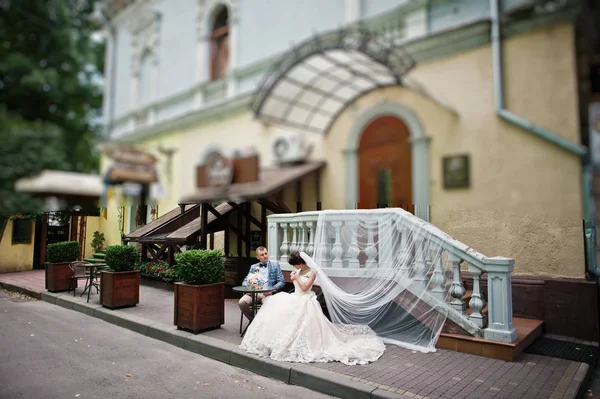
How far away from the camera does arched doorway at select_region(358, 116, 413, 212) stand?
1.13 metres

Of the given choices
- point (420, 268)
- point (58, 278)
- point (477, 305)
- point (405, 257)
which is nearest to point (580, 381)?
point (477, 305)

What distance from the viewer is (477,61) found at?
945 millimetres

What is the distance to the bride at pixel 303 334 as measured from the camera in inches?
137

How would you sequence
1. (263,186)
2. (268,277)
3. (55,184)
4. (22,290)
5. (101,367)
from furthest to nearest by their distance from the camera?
(22,290) → (268,277) → (101,367) → (263,186) → (55,184)

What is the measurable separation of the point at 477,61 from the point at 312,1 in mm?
507

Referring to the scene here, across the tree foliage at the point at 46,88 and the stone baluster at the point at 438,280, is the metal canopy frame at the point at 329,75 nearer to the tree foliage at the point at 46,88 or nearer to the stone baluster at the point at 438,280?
the tree foliage at the point at 46,88

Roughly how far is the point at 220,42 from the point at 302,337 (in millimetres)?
2802

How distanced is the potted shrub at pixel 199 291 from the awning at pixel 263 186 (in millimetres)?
3198

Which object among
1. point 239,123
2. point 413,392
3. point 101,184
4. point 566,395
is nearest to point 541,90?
point 239,123

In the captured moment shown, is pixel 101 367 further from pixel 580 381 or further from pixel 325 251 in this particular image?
pixel 580 381

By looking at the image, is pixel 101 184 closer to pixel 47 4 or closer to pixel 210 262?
pixel 47 4

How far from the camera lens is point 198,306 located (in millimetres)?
4254

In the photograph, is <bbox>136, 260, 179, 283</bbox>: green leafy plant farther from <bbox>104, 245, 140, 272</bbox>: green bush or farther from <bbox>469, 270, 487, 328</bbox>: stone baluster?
<bbox>469, 270, 487, 328</bbox>: stone baluster

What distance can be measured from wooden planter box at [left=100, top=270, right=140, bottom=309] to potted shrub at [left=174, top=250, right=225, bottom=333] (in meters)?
1.21
